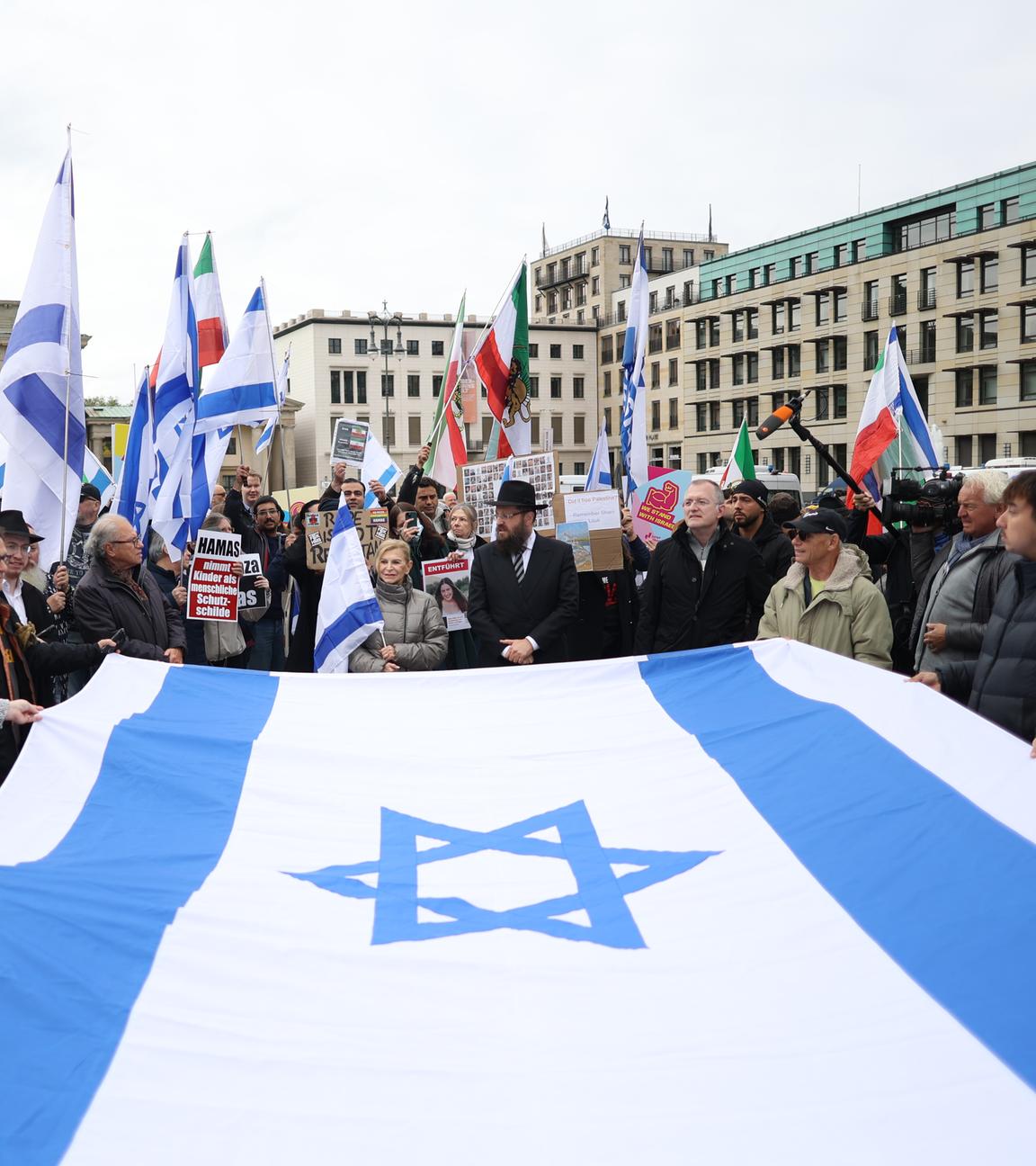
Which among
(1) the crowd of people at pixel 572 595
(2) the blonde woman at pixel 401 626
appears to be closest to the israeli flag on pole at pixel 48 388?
(1) the crowd of people at pixel 572 595

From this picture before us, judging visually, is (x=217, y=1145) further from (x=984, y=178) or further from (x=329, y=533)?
(x=984, y=178)

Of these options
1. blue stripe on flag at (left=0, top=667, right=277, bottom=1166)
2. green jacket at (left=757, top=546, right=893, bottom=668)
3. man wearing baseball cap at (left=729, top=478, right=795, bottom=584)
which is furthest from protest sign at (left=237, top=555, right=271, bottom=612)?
green jacket at (left=757, top=546, right=893, bottom=668)

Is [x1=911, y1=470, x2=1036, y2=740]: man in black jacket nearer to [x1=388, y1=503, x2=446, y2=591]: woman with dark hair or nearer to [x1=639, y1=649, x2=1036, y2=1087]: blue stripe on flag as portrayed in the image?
[x1=639, y1=649, x2=1036, y2=1087]: blue stripe on flag

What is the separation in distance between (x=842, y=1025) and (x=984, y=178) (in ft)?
190

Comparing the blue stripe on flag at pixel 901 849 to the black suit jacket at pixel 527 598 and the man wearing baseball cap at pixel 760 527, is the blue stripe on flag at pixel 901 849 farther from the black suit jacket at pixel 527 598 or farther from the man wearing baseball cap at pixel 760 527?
the man wearing baseball cap at pixel 760 527

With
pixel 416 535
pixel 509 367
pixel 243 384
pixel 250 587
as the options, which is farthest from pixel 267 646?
pixel 509 367

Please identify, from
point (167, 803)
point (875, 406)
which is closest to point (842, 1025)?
point (167, 803)

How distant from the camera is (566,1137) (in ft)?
7.06

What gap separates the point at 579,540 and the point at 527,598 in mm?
1370

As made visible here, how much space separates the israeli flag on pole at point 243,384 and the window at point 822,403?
58.0m

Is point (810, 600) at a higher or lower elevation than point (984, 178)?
lower

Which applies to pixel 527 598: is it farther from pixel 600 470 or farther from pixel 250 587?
pixel 600 470

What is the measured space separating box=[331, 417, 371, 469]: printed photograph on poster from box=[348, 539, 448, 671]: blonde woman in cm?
284

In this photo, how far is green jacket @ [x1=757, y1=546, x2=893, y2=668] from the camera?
4746 millimetres
